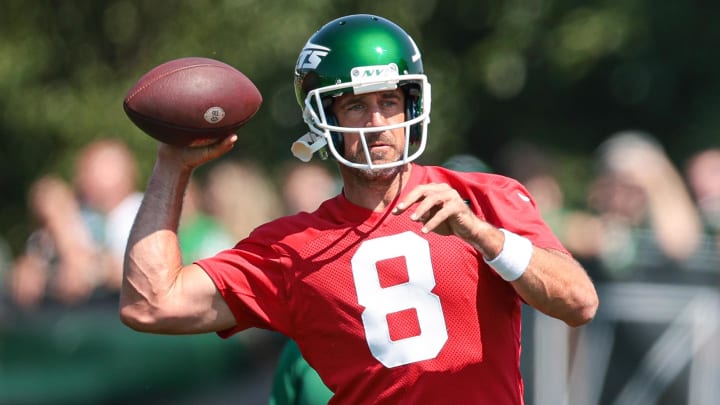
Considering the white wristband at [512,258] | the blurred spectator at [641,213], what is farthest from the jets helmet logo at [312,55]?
the blurred spectator at [641,213]

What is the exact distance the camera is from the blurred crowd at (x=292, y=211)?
25.1ft

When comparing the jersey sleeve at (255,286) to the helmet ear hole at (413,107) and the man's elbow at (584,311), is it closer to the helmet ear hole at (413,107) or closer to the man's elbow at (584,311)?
the helmet ear hole at (413,107)

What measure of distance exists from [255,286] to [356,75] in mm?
786

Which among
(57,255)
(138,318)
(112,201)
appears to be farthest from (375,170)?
(57,255)

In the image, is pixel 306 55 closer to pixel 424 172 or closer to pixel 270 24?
pixel 424 172

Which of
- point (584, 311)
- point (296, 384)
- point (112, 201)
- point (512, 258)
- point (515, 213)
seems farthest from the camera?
point (112, 201)

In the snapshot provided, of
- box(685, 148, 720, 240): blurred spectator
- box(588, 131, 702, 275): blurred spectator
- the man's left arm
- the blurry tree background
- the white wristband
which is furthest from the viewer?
the blurry tree background

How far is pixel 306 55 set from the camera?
4.62 meters

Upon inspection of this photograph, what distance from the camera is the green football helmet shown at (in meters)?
4.41

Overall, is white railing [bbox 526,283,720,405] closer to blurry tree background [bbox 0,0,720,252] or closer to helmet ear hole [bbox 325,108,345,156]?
helmet ear hole [bbox 325,108,345,156]

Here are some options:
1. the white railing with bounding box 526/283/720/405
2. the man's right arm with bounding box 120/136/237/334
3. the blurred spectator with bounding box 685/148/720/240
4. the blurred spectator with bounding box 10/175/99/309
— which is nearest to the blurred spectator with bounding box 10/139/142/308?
the blurred spectator with bounding box 10/175/99/309

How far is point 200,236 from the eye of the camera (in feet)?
26.7

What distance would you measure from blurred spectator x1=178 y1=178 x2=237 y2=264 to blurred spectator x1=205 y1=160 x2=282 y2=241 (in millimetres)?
89

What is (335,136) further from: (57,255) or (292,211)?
(57,255)
